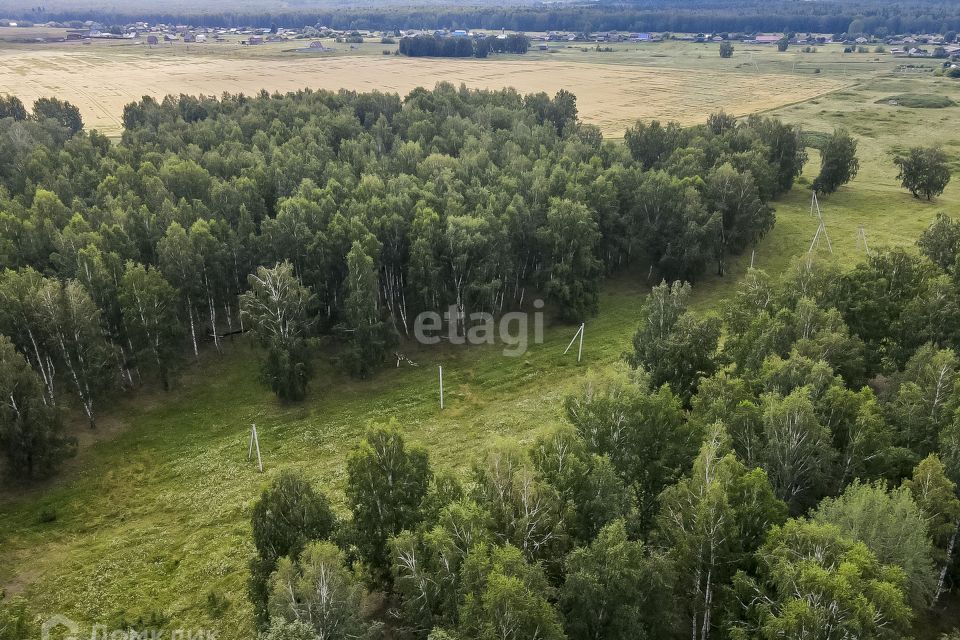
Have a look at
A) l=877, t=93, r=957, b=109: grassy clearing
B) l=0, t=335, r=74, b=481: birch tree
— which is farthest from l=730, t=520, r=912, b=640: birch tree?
l=877, t=93, r=957, b=109: grassy clearing

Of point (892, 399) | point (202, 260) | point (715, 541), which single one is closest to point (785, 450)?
point (715, 541)

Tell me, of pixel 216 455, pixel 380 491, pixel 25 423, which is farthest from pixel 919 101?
pixel 25 423

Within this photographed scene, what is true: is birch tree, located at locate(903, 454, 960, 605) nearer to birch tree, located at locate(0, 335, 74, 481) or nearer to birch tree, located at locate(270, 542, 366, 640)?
birch tree, located at locate(270, 542, 366, 640)

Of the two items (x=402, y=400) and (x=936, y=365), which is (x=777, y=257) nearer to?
(x=936, y=365)

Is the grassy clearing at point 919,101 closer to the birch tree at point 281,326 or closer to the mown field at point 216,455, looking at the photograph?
the mown field at point 216,455

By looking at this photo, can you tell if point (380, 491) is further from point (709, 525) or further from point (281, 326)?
point (281, 326)

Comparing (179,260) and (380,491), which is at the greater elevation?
(179,260)
